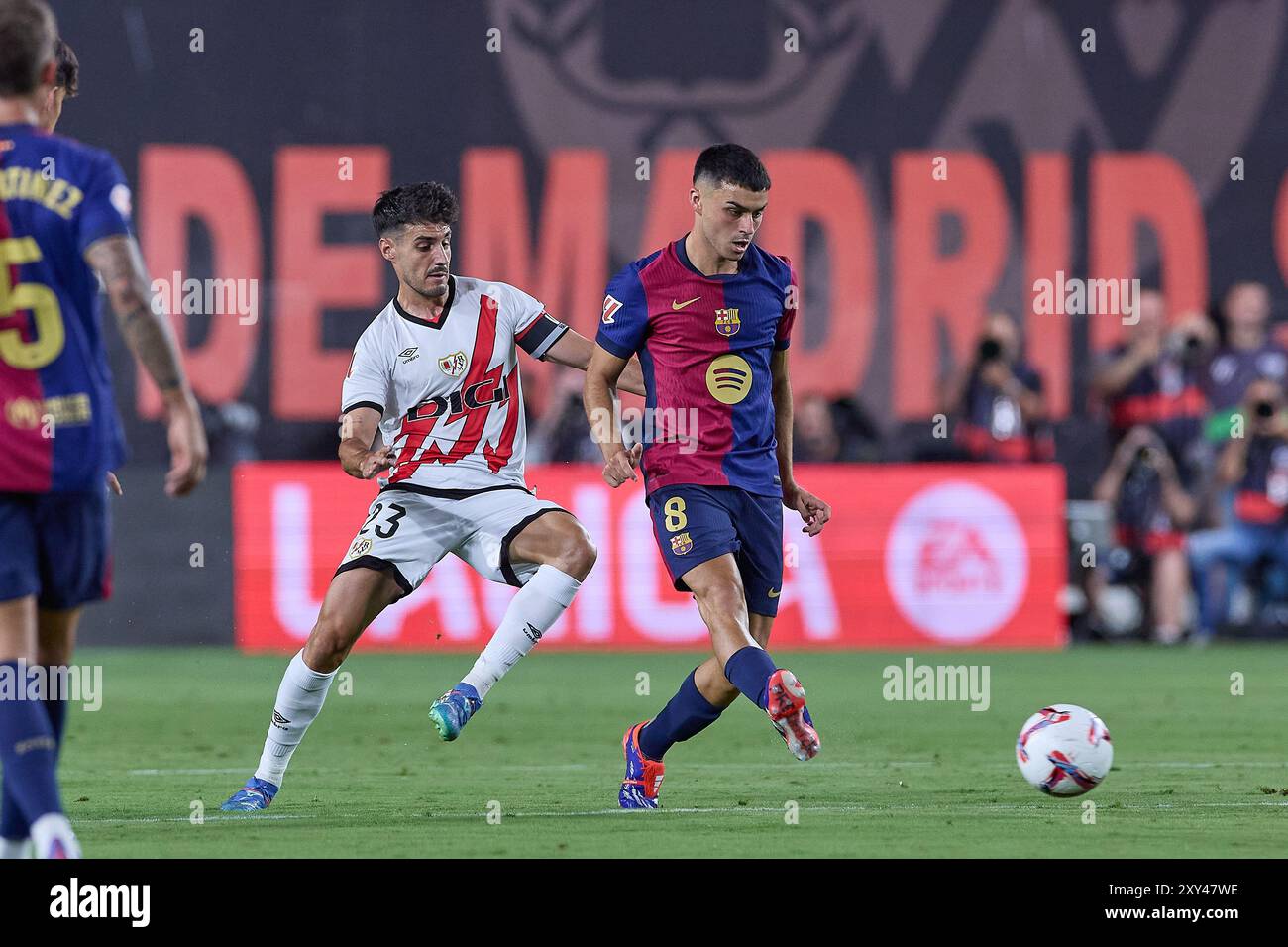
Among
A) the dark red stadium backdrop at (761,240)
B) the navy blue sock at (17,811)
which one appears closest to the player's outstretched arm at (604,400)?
the navy blue sock at (17,811)

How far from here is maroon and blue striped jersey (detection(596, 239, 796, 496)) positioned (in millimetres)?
6980

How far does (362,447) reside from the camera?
7.07 m

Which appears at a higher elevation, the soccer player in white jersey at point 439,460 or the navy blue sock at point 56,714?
the soccer player in white jersey at point 439,460

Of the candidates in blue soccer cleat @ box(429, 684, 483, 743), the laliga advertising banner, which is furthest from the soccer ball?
the laliga advertising banner

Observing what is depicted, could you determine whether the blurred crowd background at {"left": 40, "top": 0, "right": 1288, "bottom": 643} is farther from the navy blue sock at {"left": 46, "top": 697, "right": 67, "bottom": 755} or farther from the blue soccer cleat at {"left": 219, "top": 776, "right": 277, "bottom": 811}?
the navy blue sock at {"left": 46, "top": 697, "right": 67, "bottom": 755}

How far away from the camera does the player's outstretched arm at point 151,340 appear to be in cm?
482

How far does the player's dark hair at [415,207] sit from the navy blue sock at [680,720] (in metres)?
1.96

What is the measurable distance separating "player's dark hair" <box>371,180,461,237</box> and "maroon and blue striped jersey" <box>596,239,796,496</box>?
0.74 m

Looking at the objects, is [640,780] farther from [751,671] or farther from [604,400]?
[604,400]

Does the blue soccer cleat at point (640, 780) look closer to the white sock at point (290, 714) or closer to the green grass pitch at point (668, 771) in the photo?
the green grass pitch at point (668, 771)
